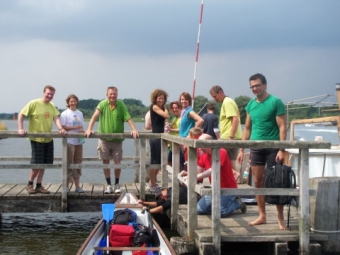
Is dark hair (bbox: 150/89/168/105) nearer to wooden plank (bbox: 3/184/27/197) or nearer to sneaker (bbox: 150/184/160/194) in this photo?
sneaker (bbox: 150/184/160/194)

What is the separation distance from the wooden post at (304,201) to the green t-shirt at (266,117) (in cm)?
49

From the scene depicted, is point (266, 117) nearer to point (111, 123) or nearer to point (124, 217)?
point (124, 217)

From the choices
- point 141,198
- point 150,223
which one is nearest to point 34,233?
point 141,198

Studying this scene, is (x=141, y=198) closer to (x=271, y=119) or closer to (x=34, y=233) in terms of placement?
(x=34, y=233)

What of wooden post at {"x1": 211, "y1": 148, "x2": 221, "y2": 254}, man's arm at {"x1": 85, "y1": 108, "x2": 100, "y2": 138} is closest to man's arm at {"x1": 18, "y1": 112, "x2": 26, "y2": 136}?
man's arm at {"x1": 85, "y1": 108, "x2": 100, "y2": 138}

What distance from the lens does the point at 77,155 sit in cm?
970

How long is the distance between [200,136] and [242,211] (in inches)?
52.1

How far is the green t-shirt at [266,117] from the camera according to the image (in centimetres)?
629

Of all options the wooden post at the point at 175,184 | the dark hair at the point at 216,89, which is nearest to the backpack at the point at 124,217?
the wooden post at the point at 175,184

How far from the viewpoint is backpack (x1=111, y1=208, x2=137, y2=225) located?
22.2ft

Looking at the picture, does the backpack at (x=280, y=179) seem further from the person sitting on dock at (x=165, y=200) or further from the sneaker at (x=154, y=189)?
the sneaker at (x=154, y=189)

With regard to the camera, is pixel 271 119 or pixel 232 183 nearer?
pixel 271 119

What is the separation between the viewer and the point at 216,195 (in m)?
6.02

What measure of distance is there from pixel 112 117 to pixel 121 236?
3.45 metres
